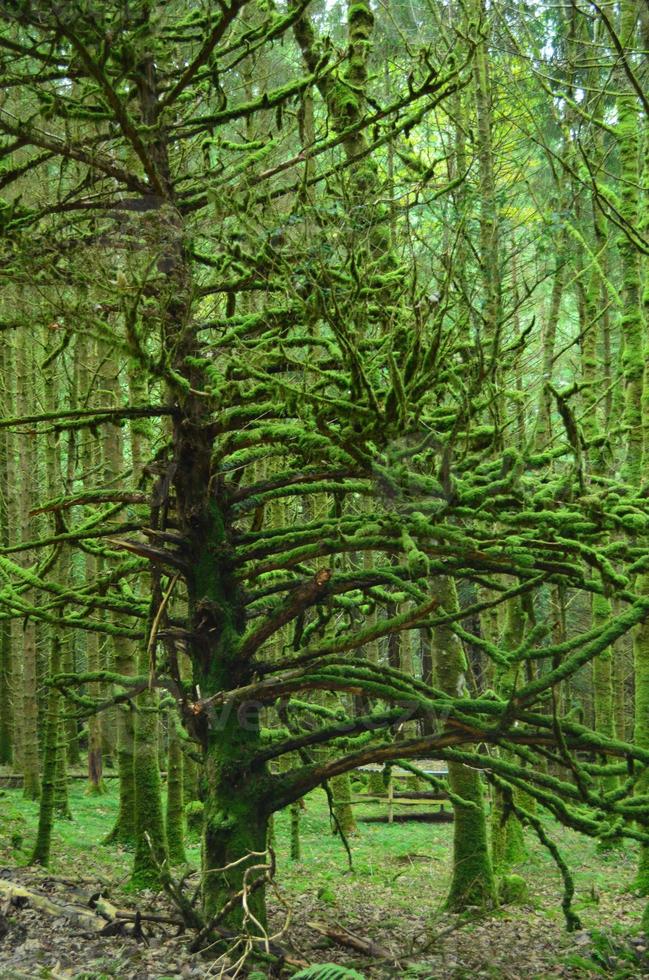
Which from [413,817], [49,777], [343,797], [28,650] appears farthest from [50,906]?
[413,817]

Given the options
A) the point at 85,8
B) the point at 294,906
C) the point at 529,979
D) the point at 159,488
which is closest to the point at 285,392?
the point at 159,488

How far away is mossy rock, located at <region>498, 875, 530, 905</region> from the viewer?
909 cm

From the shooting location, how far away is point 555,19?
12.2 meters

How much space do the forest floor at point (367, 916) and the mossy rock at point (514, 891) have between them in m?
0.10

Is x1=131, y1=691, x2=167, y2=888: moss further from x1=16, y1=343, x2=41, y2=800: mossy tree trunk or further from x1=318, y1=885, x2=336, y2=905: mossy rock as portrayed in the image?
x1=16, y1=343, x2=41, y2=800: mossy tree trunk

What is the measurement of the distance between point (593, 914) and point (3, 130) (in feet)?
29.2

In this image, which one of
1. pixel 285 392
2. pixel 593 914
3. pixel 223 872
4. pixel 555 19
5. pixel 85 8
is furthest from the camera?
pixel 555 19

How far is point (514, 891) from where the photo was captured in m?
9.11

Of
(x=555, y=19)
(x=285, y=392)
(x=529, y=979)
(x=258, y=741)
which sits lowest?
(x=529, y=979)

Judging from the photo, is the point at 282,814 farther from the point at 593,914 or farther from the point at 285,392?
the point at 285,392

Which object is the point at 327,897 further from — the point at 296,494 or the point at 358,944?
the point at 296,494

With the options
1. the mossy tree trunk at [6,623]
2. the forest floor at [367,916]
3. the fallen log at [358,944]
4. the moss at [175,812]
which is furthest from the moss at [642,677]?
the mossy tree trunk at [6,623]

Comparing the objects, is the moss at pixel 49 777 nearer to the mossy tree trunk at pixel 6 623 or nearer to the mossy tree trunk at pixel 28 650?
the mossy tree trunk at pixel 28 650

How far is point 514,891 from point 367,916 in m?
1.67
